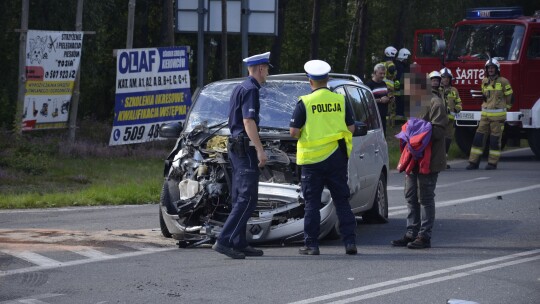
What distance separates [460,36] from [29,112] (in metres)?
9.44

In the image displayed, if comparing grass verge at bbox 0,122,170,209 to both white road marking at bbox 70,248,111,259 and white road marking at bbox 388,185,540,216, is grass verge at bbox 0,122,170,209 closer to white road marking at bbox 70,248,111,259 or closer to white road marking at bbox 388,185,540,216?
white road marking at bbox 388,185,540,216

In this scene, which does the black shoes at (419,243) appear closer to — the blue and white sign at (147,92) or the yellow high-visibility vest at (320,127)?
the yellow high-visibility vest at (320,127)

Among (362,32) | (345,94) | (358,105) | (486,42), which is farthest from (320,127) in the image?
(362,32)

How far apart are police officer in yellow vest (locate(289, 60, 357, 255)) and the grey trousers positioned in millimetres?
968

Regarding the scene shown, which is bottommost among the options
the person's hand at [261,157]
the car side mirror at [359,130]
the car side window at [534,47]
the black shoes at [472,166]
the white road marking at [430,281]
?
the black shoes at [472,166]

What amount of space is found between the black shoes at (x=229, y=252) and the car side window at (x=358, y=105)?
272 cm

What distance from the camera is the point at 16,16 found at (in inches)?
1065

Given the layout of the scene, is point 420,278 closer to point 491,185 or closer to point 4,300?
point 4,300

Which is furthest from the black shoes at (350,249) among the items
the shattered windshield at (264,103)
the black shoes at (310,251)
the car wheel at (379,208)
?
the car wheel at (379,208)

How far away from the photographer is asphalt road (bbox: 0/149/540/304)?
28.8ft

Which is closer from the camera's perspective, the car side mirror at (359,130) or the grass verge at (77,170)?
the car side mirror at (359,130)

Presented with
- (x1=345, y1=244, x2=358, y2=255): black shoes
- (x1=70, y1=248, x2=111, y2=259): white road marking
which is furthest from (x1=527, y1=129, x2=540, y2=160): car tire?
(x1=70, y1=248, x2=111, y2=259): white road marking

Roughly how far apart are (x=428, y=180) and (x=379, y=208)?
2.15 meters

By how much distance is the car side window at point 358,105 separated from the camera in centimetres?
1259
